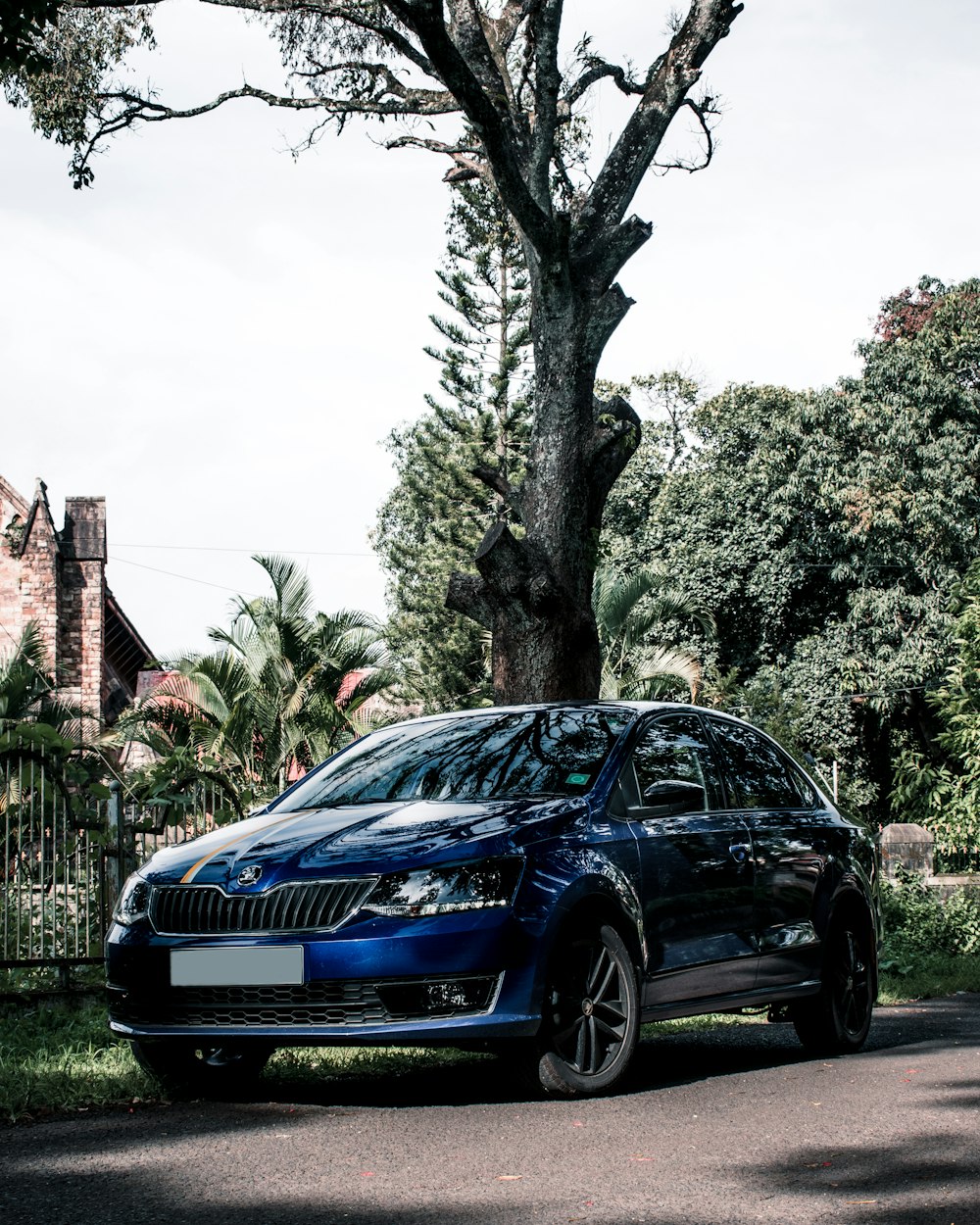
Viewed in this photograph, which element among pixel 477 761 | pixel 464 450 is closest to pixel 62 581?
pixel 464 450

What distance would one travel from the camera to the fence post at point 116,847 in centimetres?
1132

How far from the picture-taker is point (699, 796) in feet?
24.3

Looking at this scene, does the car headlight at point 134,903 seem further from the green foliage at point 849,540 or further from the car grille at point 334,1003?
the green foliage at point 849,540

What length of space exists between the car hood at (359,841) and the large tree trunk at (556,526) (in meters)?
6.36

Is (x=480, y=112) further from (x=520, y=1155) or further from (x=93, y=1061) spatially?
(x=520, y=1155)

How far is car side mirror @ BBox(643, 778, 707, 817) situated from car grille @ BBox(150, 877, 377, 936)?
1.44m

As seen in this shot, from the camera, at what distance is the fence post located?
11320 millimetres

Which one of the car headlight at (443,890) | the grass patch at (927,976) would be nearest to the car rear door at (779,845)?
the car headlight at (443,890)

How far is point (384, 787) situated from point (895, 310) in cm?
4141

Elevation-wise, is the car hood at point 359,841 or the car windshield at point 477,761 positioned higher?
the car windshield at point 477,761

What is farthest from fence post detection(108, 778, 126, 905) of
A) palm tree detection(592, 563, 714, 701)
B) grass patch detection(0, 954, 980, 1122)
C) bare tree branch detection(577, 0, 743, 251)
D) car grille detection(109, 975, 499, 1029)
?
palm tree detection(592, 563, 714, 701)

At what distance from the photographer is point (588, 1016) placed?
6.37 m

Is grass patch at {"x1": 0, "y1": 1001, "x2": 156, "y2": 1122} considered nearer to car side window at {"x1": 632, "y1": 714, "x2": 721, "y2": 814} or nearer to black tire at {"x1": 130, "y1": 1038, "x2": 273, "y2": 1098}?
black tire at {"x1": 130, "y1": 1038, "x2": 273, "y2": 1098}

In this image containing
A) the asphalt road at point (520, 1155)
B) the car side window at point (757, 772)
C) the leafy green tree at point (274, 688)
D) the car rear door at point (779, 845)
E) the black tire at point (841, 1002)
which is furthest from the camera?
the leafy green tree at point (274, 688)
